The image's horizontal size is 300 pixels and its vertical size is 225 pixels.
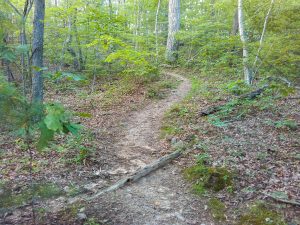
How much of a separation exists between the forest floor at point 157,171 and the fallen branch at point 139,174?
0.12 metres

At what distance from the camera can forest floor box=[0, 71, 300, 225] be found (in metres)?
4.14

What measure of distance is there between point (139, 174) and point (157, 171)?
1.60 ft

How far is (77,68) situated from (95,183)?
14339 mm

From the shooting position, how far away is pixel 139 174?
530 cm

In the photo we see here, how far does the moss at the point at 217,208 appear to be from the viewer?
412 centimetres

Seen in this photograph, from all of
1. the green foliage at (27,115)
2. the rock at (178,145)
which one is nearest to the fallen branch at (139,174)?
the rock at (178,145)

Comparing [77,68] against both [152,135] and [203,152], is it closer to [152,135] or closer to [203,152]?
[152,135]

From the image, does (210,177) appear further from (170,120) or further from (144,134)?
(170,120)

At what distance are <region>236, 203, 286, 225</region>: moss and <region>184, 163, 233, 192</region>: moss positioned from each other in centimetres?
71

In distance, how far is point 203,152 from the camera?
6.01 m

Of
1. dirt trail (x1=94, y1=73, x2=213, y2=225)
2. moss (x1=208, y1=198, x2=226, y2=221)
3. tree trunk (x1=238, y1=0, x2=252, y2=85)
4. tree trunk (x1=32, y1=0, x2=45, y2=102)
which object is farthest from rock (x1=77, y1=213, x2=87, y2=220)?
tree trunk (x1=238, y1=0, x2=252, y2=85)

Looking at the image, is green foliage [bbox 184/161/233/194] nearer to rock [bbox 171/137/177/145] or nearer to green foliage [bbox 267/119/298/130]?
rock [bbox 171/137/177/145]

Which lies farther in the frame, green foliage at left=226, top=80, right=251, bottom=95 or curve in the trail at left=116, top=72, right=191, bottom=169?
green foliage at left=226, top=80, right=251, bottom=95

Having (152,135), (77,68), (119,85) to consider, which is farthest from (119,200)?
(77,68)
